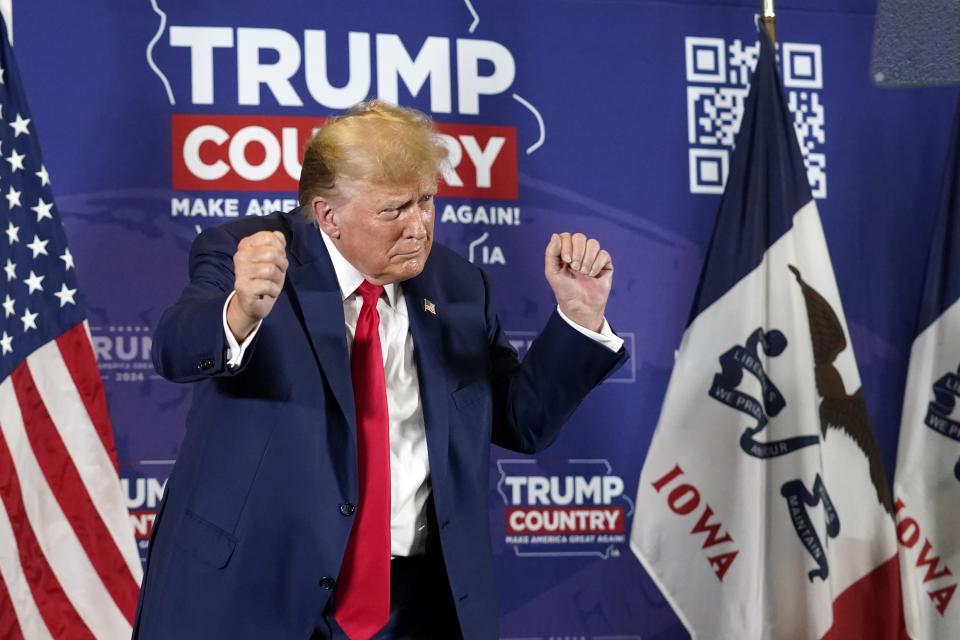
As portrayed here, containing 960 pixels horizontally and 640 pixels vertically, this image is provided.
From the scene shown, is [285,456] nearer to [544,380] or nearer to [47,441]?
[544,380]

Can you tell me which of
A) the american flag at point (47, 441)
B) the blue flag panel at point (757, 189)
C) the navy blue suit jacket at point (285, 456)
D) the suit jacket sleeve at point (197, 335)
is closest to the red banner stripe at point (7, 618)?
the american flag at point (47, 441)

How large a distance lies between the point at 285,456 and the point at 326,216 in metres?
0.43

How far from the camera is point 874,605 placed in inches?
129

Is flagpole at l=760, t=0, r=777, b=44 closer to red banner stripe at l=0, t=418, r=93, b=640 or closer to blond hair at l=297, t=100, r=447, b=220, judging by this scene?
blond hair at l=297, t=100, r=447, b=220

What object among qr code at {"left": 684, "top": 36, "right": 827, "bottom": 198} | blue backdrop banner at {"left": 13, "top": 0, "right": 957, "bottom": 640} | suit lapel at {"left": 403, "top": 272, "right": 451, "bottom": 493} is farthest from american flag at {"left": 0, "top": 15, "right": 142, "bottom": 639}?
qr code at {"left": 684, "top": 36, "right": 827, "bottom": 198}

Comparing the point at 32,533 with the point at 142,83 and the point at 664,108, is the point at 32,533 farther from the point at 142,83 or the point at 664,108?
the point at 664,108

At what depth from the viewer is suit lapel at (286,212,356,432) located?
5.54 ft

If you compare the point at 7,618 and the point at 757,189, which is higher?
the point at 757,189

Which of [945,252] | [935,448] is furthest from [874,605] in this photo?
[945,252]

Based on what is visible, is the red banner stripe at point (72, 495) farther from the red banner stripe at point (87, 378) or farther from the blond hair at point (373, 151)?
the blond hair at point (373, 151)

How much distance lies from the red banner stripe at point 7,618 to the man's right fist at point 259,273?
5.68 feet

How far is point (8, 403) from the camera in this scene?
2.92m

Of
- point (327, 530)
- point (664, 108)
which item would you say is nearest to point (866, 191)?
point (664, 108)

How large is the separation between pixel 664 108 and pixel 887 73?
1972 millimetres
